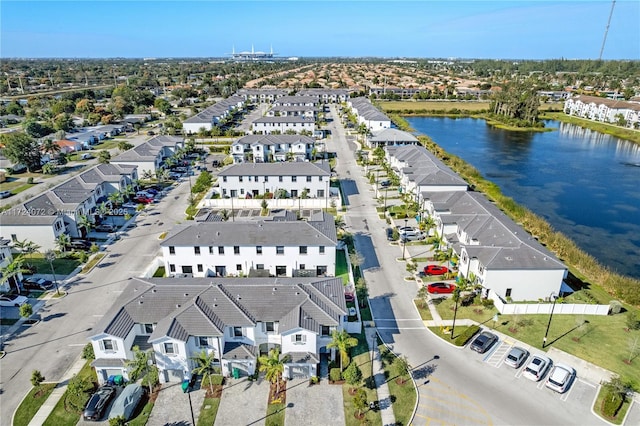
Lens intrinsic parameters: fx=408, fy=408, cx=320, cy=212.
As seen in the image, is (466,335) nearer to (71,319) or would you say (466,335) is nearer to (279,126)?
(71,319)

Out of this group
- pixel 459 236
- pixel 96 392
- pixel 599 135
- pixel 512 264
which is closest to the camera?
pixel 96 392

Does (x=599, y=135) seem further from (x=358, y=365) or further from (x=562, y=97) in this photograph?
(x=358, y=365)

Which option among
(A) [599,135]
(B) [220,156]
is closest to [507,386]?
(B) [220,156]

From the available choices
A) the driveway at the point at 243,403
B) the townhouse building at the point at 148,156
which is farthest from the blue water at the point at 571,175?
the townhouse building at the point at 148,156

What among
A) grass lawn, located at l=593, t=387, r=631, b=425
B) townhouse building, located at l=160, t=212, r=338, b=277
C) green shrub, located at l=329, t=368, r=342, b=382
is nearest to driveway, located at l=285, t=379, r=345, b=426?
green shrub, located at l=329, t=368, r=342, b=382

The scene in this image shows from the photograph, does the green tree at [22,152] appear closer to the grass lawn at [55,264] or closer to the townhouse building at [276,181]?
the grass lawn at [55,264]

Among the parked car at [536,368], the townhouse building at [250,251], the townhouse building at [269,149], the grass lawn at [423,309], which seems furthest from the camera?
the townhouse building at [269,149]
